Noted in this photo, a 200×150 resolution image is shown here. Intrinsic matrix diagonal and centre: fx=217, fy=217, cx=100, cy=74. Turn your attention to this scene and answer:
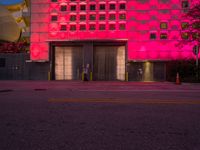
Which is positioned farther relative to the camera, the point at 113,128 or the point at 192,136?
the point at 113,128

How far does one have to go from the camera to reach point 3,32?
53.1 m

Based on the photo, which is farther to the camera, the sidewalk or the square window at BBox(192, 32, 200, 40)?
the square window at BBox(192, 32, 200, 40)

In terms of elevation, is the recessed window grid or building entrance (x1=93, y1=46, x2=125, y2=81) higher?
the recessed window grid

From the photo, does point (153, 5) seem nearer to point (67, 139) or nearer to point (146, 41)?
point (146, 41)

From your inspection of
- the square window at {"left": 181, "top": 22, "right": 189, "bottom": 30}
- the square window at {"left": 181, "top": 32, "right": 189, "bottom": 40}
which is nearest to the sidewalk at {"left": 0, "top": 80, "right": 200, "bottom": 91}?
the square window at {"left": 181, "top": 22, "right": 189, "bottom": 30}

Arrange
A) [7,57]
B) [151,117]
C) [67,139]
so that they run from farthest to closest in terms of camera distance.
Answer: [7,57] → [151,117] → [67,139]

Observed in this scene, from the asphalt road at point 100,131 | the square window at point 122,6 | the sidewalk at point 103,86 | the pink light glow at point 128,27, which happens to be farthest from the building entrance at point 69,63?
the asphalt road at point 100,131

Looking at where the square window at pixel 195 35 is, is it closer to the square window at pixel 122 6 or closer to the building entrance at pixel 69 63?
the square window at pixel 122 6

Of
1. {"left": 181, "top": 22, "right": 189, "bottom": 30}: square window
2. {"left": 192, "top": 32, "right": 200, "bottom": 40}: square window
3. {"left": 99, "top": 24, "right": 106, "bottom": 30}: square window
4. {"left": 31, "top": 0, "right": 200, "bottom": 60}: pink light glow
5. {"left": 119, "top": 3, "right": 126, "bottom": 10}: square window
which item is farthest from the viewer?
{"left": 99, "top": 24, "right": 106, "bottom": 30}: square window

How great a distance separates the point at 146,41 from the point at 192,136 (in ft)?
96.1

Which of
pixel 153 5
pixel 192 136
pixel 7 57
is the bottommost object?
pixel 192 136

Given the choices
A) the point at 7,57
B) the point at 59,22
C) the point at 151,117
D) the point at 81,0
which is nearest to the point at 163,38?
the point at 81,0

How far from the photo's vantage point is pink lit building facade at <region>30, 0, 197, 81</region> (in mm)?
31500

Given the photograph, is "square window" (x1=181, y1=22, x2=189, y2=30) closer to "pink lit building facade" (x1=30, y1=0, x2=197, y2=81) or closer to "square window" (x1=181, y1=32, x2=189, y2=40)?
"pink lit building facade" (x1=30, y1=0, x2=197, y2=81)
